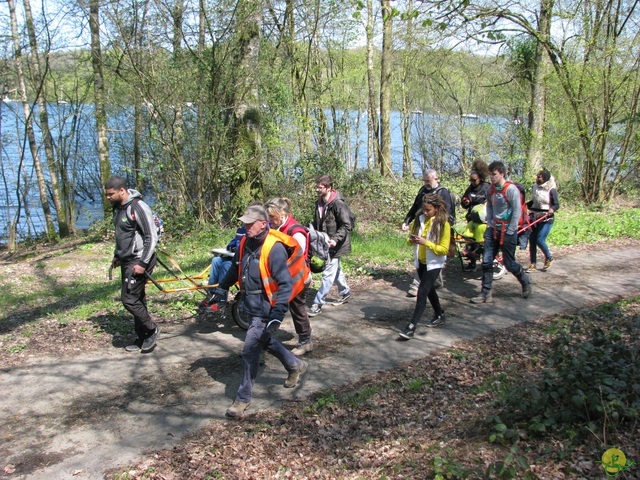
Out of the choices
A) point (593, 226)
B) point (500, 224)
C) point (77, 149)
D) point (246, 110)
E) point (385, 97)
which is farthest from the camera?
point (77, 149)

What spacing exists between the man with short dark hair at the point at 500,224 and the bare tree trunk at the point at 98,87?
9467 mm

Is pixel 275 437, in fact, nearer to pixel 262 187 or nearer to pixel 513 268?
pixel 513 268

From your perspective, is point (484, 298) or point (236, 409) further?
point (484, 298)

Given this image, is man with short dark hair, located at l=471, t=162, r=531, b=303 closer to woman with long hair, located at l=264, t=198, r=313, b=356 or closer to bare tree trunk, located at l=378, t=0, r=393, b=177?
woman with long hair, located at l=264, t=198, r=313, b=356

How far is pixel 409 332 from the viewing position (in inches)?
263

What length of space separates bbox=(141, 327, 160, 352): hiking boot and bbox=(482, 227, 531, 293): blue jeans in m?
4.85

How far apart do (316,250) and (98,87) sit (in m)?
11.0

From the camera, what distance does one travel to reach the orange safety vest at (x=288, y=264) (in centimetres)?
492

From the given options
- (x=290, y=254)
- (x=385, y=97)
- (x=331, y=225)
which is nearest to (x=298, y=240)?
(x=290, y=254)

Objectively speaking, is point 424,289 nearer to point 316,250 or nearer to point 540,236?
point 316,250

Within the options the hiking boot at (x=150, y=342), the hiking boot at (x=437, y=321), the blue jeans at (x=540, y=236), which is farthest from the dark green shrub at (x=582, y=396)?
the blue jeans at (x=540, y=236)

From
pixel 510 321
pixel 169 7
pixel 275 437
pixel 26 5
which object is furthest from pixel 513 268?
pixel 26 5

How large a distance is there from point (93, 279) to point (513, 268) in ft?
25.9

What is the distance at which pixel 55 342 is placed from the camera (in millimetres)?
6715
